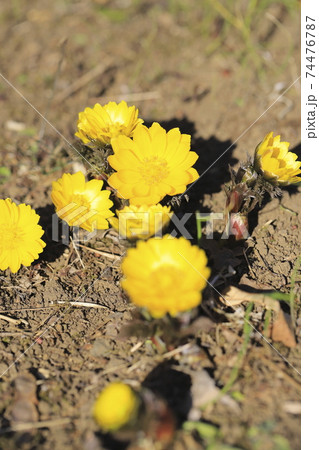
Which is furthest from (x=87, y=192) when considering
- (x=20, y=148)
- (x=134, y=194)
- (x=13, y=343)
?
(x=20, y=148)

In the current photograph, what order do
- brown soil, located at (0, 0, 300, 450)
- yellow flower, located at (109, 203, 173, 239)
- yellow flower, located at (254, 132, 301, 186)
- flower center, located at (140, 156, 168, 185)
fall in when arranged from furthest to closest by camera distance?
flower center, located at (140, 156, 168, 185)
yellow flower, located at (254, 132, 301, 186)
yellow flower, located at (109, 203, 173, 239)
brown soil, located at (0, 0, 300, 450)

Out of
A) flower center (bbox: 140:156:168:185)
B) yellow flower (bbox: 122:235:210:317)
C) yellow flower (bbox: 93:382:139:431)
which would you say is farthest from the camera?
flower center (bbox: 140:156:168:185)

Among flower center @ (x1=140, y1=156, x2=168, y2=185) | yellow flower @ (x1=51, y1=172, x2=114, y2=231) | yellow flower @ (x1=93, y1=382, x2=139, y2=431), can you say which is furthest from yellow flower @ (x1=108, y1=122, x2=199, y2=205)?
yellow flower @ (x1=93, y1=382, x2=139, y2=431)

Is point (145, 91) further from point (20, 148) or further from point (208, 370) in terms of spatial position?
point (208, 370)

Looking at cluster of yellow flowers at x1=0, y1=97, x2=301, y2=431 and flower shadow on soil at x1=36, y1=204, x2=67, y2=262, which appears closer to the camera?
cluster of yellow flowers at x1=0, y1=97, x2=301, y2=431

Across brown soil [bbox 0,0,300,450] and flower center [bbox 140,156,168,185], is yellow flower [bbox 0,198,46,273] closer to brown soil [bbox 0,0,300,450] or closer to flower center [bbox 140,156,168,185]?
brown soil [bbox 0,0,300,450]
